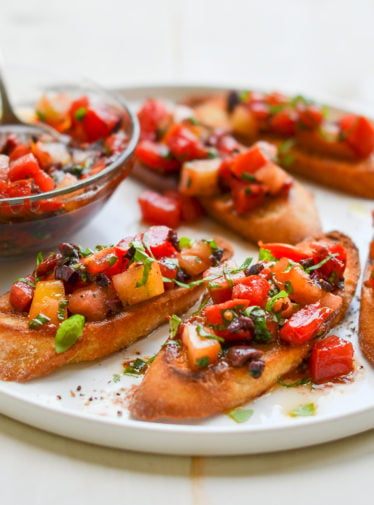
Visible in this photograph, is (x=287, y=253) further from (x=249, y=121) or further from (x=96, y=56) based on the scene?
(x=96, y=56)

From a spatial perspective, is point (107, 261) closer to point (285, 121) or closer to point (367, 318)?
point (367, 318)

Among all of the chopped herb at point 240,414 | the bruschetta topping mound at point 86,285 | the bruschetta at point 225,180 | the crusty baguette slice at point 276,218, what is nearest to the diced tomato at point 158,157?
the bruschetta at point 225,180

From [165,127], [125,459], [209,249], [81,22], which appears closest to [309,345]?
[209,249]

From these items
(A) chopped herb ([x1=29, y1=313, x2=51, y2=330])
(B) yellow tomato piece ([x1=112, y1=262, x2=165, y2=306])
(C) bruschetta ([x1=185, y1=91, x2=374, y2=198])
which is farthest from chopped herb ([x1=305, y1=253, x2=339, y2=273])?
(C) bruschetta ([x1=185, y1=91, x2=374, y2=198])

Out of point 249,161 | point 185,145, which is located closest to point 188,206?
point 185,145

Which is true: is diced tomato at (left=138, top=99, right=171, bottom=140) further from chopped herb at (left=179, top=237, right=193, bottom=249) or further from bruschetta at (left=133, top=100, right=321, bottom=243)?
chopped herb at (left=179, top=237, right=193, bottom=249)

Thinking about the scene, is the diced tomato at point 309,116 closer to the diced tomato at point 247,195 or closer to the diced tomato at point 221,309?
the diced tomato at point 247,195
